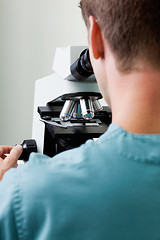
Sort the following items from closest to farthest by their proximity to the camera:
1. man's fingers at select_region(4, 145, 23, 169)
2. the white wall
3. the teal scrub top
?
the teal scrub top < man's fingers at select_region(4, 145, 23, 169) < the white wall

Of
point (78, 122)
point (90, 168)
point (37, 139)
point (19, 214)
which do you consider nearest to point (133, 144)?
point (90, 168)

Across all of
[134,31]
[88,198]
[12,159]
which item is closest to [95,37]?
[134,31]

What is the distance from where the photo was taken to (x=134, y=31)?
528 millimetres

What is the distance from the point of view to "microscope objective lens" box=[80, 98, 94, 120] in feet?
3.64

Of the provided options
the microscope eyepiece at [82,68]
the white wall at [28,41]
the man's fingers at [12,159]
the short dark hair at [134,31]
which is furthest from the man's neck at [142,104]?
the white wall at [28,41]

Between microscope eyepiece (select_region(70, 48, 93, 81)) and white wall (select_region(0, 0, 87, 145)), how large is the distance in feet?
4.00

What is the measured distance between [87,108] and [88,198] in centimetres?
67

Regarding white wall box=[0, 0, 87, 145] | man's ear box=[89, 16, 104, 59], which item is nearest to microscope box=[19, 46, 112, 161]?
man's ear box=[89, 16, 104, 59]

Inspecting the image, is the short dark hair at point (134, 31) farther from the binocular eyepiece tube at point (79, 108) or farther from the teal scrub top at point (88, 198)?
the binocular eyepiece tube at point (79, 108)

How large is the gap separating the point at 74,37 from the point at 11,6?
452 millimetres

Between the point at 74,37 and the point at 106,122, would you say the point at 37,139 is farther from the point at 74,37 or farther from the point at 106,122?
the point at 74,37

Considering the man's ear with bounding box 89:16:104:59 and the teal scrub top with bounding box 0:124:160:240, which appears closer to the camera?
the teal scrub top with bounding box 0:124:160:240

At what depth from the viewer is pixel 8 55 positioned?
2.35 meters

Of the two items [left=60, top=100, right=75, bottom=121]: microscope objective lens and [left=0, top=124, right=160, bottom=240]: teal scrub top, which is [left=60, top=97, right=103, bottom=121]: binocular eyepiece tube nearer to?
[left=60, top=100, right=75, bottom=121]: microscope objective lens
